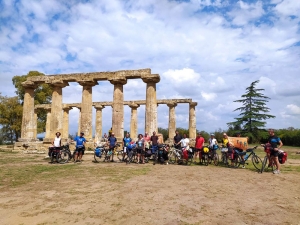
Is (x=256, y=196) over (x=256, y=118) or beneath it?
beneath

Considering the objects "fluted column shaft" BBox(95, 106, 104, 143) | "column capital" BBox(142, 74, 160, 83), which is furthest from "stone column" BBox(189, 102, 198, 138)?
"column capital" BBox(142, 74, 160, 83)

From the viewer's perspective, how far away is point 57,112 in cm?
2042

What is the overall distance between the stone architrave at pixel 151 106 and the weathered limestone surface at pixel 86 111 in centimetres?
503

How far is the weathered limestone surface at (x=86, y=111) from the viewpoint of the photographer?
1973 centimetres

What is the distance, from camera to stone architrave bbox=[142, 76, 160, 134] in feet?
58.0

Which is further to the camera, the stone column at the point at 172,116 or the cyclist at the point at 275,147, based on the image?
the stone column at the point at 172,116

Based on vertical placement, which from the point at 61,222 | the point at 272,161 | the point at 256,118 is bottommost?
the point at 61,222

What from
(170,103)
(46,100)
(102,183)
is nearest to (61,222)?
(102,183)

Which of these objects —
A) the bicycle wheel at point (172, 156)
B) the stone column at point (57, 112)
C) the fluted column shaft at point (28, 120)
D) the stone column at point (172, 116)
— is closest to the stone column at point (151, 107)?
the bicycle wheel at point (172, 156)

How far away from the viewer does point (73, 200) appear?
623 cm

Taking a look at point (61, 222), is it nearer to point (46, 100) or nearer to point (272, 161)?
point (272, 161)

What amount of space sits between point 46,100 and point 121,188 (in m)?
34.6

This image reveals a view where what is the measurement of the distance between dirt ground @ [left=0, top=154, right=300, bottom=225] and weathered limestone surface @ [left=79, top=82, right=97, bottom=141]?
33.4ft

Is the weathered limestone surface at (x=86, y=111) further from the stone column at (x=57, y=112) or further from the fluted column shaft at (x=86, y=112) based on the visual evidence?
the stone column at (x=57, y=112)
